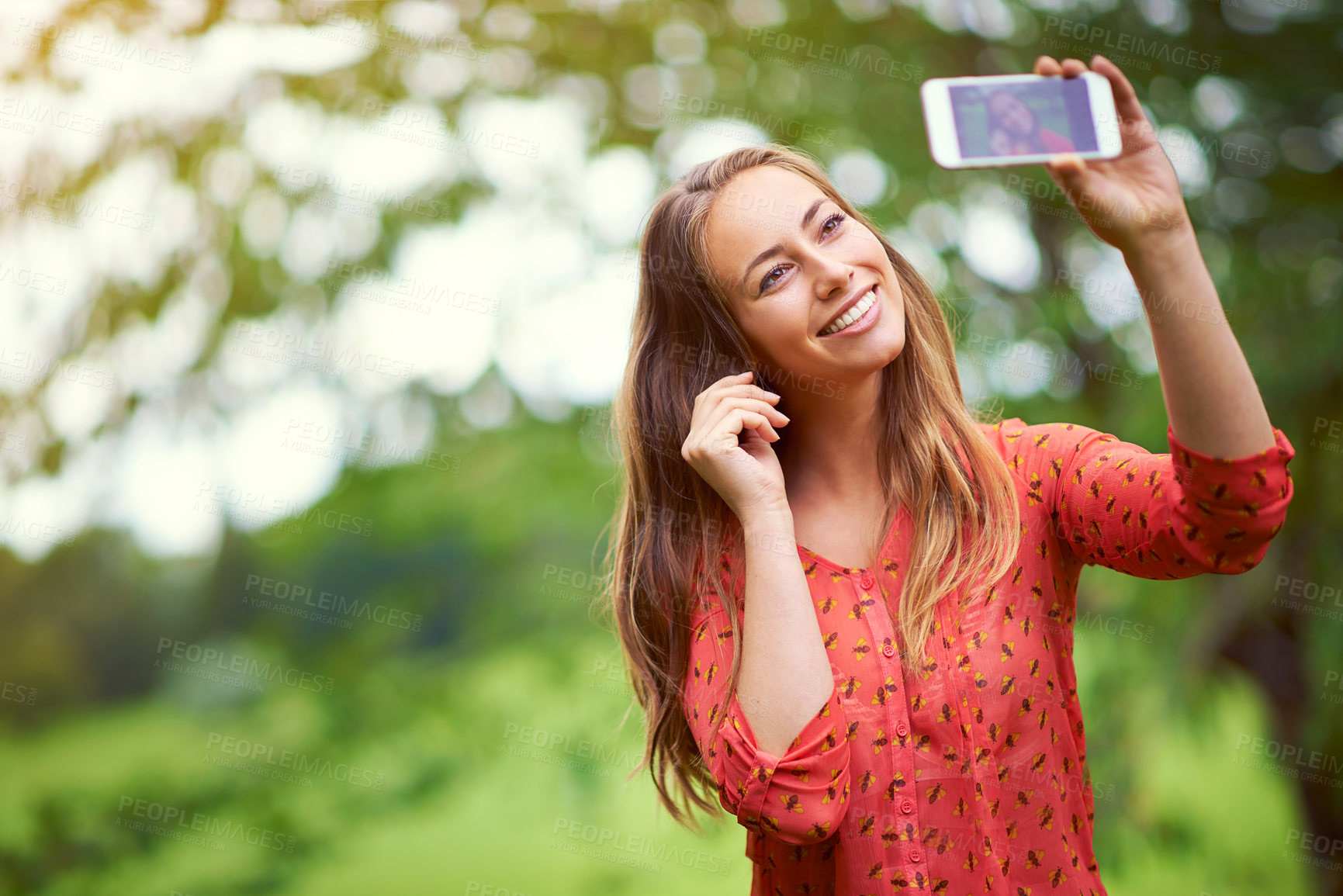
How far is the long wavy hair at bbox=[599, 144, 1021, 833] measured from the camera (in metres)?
1.55

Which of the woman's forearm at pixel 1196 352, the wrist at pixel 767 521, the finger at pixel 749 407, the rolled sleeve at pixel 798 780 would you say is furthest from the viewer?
the finger at pixel 749 407

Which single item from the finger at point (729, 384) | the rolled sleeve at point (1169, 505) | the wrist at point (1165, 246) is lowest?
the finger at point (729, 384)

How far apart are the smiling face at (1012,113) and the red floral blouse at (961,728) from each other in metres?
0.47

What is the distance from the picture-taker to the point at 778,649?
4.55ft

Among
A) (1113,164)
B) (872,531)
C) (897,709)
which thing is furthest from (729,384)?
(1113,164)

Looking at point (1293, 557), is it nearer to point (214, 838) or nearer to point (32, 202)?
point (214, 838)

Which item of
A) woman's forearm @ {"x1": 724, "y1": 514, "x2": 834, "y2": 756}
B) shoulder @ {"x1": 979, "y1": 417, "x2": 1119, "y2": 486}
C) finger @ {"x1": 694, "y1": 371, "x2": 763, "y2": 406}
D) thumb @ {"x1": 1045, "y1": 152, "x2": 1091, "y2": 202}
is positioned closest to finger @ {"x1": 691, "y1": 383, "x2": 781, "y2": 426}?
finger @ {"x1": 694, "y1": 371, "x2": 763, "y2": 406}

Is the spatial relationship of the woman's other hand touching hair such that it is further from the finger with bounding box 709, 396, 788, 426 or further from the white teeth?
the white teeth

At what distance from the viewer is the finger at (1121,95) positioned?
1.10m

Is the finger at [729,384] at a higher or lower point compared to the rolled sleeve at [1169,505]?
lower

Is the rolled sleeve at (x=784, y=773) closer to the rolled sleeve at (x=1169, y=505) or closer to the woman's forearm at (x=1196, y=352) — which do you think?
the rolled sleeve at (x=1169, y=505)

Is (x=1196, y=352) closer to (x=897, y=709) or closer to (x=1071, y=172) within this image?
(x=1071, y=172)

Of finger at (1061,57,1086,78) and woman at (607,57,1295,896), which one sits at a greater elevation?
finger at (1061,57,1086,78)

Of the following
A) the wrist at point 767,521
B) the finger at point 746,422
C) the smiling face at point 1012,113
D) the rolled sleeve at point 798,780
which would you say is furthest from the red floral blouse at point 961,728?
the smiling face at point 1012,113
